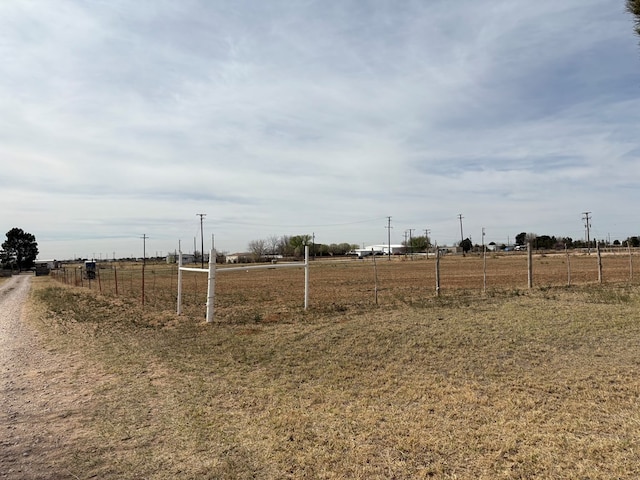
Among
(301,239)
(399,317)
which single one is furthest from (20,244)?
(399,317)

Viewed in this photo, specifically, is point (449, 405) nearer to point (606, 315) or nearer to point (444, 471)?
point (444, 471)

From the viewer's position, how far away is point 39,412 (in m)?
4.67

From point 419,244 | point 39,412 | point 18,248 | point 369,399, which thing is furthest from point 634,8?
point 419,244

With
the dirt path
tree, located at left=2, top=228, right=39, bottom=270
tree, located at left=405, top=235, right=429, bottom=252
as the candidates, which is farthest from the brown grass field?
tree, located at left=405, top=235, right=429, bottom=252

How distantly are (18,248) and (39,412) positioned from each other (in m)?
124

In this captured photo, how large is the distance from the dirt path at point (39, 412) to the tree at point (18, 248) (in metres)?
117

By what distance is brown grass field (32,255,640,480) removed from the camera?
3.26m

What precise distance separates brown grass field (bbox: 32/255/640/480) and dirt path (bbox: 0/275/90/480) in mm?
142

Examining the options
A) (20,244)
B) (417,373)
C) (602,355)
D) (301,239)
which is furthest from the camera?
(301,239)

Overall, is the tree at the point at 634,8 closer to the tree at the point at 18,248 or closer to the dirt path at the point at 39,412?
the dirt path at the point at 39,412

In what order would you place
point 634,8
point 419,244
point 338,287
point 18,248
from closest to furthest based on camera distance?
1. point 634,8
2. point 338,287
3. point 18,248
4. point 419,244

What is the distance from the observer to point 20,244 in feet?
351

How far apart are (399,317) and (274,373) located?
4519mm

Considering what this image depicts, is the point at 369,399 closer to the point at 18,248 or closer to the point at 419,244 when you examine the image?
the point at 18,248
